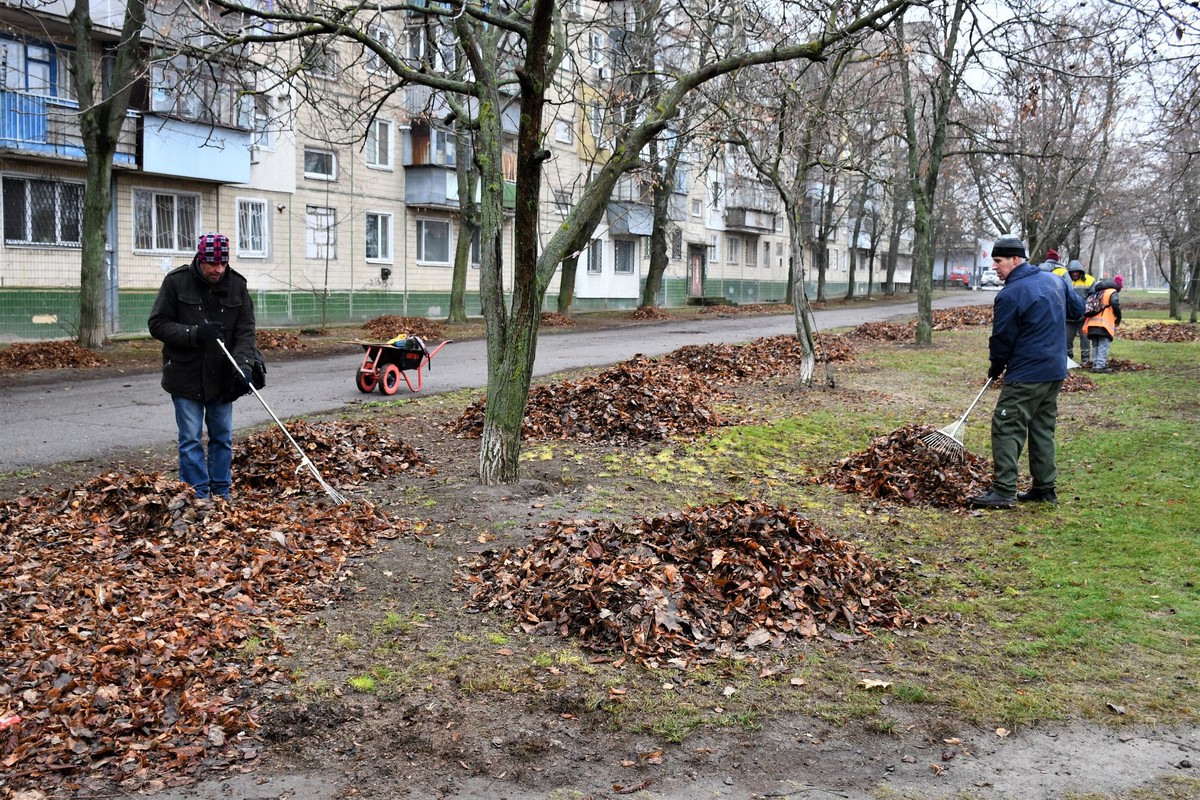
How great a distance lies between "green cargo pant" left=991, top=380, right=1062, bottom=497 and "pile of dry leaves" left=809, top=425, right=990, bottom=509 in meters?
0.38

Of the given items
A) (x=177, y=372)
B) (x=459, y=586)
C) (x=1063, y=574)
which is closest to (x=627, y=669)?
(x=459, y=586)

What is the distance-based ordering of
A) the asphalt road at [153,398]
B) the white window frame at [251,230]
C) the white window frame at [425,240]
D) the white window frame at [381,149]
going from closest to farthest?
the asphalt road at [153,398] < the white window frame at [251,230] < the white window frame at [381,149] < the white window frame at [425,240]

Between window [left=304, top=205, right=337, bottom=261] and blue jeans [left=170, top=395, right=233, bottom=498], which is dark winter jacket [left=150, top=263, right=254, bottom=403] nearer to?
blue jeans [left=170, top=395, right=233, bottom=498]

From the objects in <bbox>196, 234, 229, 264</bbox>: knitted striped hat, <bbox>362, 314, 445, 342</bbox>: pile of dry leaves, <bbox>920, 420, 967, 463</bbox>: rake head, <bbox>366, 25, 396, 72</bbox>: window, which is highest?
<bbox>366, 25, 396, 72</bbox>: window

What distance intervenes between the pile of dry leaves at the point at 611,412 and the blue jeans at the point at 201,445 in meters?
3.55

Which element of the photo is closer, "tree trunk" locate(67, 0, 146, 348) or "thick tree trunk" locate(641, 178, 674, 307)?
"tree trunk" locate(67, 0, 146, 348)

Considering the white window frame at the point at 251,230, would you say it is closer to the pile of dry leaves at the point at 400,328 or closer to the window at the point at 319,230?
the window at the point at 319,230

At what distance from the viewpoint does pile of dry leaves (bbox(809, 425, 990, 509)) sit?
8414 millimetres

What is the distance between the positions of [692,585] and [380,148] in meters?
29.8

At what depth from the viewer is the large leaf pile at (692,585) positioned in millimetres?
5129

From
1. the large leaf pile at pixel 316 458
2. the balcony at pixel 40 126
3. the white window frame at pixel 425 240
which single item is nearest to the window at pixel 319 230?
the white window frame at pixel 425 240

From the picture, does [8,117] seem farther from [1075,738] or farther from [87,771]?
[1075,738]

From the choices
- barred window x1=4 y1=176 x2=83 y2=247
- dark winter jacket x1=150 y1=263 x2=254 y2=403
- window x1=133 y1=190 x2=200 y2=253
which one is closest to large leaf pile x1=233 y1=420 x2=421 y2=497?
dark winter jacket x1=150 y1=263 x2=254 y2=403

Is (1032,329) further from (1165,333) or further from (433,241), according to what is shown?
(433,241)
